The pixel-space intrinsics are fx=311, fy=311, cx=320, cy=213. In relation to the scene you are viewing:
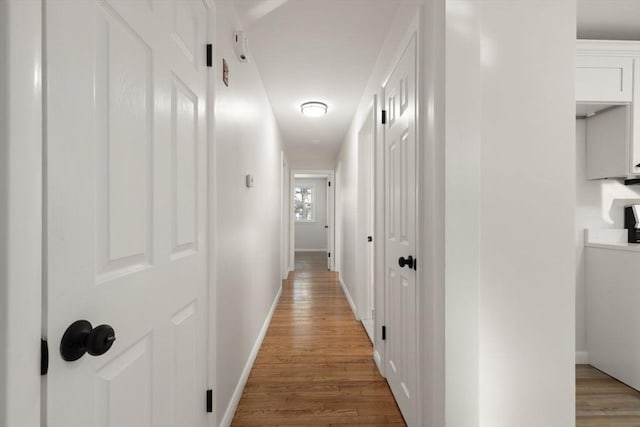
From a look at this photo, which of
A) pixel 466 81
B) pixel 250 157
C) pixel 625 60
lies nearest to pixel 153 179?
pixel 466 81

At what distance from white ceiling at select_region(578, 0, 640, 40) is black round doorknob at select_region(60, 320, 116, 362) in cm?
277

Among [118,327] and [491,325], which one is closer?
[118,327]

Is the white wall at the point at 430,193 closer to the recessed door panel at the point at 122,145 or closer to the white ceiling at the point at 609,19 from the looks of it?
the recessed door panel at the point at 122,145

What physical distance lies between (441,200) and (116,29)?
1.14 m

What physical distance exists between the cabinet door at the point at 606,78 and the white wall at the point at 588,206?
0.33m

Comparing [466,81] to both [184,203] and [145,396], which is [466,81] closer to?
[184,203]

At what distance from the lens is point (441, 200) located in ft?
3.95

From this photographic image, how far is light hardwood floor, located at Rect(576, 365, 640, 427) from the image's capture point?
176 cm

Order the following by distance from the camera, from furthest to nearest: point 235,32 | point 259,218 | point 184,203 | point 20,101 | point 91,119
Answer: point 259,218
point 235,32
point 184,203
point 91,119
point 20,101

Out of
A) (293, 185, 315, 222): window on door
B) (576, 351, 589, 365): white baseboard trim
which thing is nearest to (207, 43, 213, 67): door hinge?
(576, 351, 589, 365): white baseboard trim

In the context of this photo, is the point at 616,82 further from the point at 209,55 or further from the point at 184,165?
the point at 184,165

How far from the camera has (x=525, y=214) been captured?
4.06ft

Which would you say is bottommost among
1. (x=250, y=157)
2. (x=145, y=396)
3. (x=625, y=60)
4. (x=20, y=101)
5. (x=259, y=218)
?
(x=145, y=396)

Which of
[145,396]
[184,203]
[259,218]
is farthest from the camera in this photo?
[259,218]
